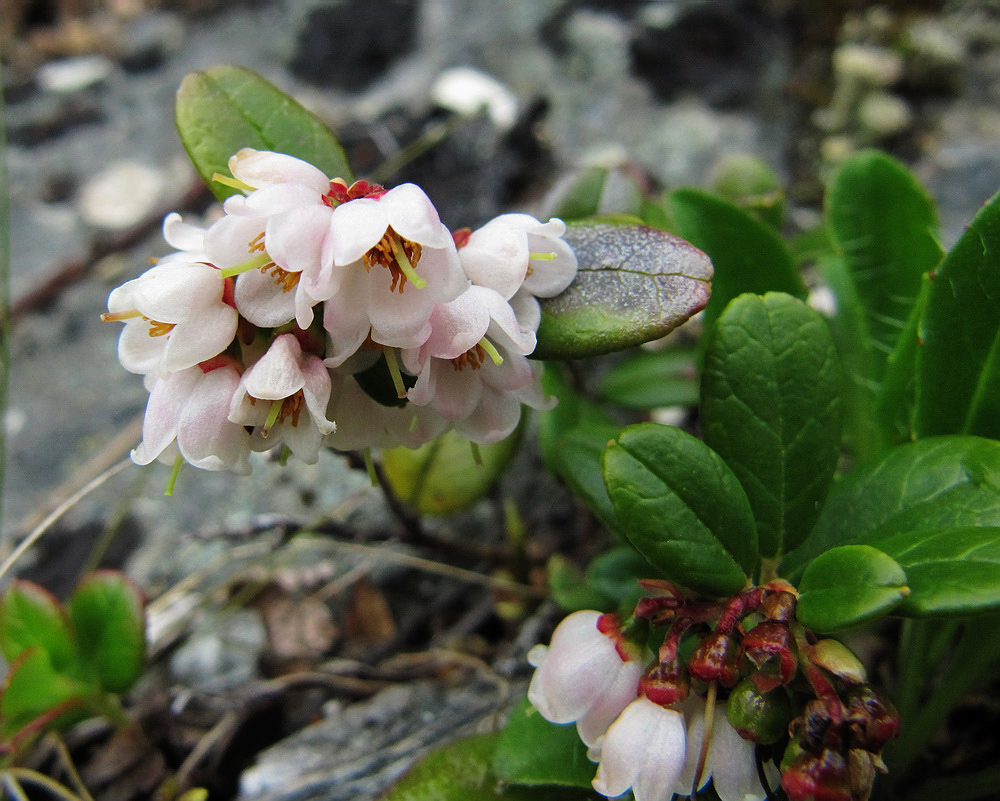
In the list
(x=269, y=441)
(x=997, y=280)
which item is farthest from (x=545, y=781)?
(x=997, y=280)

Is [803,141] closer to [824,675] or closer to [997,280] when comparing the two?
[997,280]

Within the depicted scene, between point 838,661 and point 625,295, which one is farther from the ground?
point 625,295

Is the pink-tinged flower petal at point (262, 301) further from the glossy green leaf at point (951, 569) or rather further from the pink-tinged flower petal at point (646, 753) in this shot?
the glossy green leaf at point (951, 569)

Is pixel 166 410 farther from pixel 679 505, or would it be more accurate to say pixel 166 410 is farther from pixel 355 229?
pixel 679 505

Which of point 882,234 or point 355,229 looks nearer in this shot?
point 355,229

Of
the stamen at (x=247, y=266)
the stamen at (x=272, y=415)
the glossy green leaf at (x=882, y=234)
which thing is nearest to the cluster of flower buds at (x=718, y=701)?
the stamen at (x=272, y=415)

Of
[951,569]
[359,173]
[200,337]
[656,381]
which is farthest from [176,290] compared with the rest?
[359,173]
